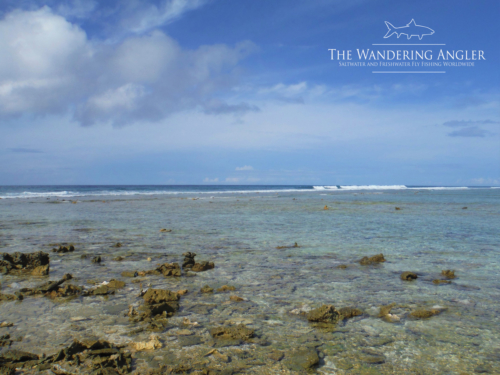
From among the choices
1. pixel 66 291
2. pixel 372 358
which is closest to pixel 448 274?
pixel 372 358

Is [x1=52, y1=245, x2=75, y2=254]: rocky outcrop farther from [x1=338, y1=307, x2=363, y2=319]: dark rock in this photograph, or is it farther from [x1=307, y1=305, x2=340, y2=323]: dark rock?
[x1=338, y1=307, x2=363, y2=319]: dark rock

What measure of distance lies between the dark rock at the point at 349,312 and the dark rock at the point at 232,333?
144 cm

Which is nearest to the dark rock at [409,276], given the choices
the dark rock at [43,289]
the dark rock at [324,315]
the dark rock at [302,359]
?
the dark rock at [324,315]

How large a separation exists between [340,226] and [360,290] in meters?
9.12

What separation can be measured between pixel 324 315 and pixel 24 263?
6.69 metres

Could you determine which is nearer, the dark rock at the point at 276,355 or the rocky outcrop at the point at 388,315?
the dark rock at the point at 276,355

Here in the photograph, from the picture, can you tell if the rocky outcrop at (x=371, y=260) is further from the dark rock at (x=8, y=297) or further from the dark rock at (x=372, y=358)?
the dark rock at (x=8, y=297)

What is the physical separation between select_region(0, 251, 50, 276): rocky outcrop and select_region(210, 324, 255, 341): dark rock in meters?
4.83

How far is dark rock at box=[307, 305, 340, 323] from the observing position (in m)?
4.66

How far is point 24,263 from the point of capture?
297 inches

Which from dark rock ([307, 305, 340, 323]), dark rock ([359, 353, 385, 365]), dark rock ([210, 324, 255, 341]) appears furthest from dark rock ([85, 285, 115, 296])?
dark rock ([359, 353, 385, 365])

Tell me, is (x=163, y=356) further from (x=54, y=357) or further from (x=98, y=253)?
(x=98, y=253)

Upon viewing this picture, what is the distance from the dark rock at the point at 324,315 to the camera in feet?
15.3

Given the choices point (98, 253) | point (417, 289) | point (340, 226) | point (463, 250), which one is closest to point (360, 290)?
point (417, 289)
